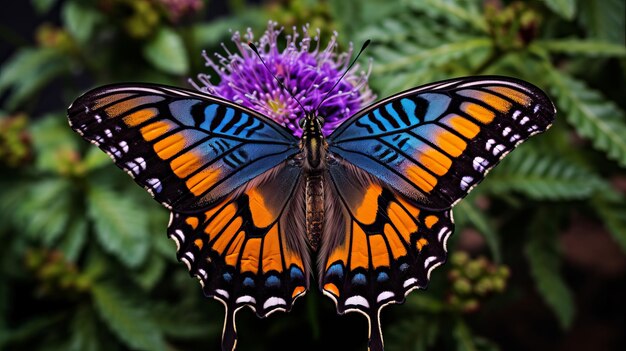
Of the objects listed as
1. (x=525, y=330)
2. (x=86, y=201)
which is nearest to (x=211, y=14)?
(x=86, y=201)

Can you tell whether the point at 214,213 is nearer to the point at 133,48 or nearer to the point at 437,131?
the point at 437,131

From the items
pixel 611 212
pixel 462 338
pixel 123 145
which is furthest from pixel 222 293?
pixel 611 212

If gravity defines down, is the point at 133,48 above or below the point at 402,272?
above

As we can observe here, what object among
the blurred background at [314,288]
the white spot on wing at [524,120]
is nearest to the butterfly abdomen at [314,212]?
the blurred background at [314,288]

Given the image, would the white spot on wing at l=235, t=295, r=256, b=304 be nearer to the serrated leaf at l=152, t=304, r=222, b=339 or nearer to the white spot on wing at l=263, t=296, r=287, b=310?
the white spot on wing at l=263, t=296, r=287, b=310

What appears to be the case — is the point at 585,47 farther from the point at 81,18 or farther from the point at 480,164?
the point at 81,18

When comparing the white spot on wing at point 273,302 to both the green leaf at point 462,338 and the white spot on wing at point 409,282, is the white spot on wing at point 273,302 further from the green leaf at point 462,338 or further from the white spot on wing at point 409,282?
the green leaf at point 462,338
